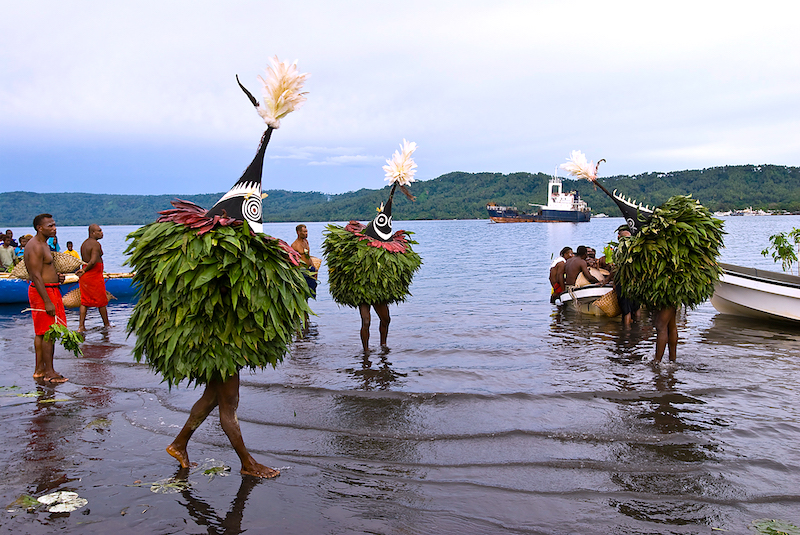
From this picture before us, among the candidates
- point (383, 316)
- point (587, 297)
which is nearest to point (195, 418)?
point (383, 316)

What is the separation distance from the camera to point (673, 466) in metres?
5.17

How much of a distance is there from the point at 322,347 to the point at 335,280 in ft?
6.84

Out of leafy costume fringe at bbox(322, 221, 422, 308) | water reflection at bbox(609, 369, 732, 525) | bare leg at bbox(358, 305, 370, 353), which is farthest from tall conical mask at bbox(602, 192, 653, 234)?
bare leg at bbox(358, 305, 370, 353)

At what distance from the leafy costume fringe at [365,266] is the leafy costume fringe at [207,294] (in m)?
4.36

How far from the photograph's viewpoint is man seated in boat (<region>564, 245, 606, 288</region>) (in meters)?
14.8

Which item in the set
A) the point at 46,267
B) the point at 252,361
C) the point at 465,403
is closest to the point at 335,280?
the point at 465,403

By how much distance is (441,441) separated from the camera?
5.95 m

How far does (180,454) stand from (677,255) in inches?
286

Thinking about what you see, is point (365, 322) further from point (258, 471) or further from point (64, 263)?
point (258, 471)

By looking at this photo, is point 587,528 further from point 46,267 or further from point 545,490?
point 46,267

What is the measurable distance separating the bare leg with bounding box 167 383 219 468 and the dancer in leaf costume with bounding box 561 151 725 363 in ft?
21.8

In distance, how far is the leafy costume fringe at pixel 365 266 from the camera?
915 cm

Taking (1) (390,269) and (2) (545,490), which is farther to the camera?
(1) (390,269)

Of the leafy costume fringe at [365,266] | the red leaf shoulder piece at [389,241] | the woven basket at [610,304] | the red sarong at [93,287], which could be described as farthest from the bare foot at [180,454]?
the woven basket at [610,304]
